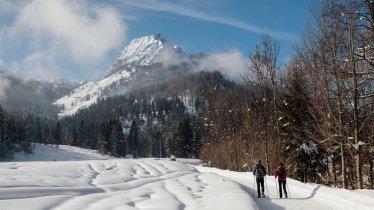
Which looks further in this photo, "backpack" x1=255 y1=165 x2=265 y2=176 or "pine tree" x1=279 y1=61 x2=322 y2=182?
"pine tree" x1=279 y1=61 x2=322 y2=182

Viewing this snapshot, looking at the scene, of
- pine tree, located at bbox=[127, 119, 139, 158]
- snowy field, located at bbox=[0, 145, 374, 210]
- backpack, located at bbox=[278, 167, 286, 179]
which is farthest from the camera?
pine tree, located at bbox=[127, 119, 139, 158]

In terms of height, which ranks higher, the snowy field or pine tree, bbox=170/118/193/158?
pine tree, bbox=170/118/193/158

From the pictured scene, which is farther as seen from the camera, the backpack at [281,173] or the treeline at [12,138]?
the treeline at [12,138]

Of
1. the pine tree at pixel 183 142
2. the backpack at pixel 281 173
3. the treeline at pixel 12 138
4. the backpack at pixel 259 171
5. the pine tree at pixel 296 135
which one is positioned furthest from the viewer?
the pine tree at pixel 183 142

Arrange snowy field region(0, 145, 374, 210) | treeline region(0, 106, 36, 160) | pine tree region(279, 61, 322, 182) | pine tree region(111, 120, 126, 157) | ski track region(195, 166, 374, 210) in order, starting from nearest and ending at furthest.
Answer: snowy field region(0, 145, 374, 210), ski track region(195, 166, 374, 210), pine tree region(279, 61, 322, 182), treeline region(0, 106, 36, 160), pine tree region(111, 120, 126, 157)

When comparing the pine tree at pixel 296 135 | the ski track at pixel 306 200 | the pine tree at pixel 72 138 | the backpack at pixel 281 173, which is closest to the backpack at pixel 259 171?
the backpack at pixel 281 173

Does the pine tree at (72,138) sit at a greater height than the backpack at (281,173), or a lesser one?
greater

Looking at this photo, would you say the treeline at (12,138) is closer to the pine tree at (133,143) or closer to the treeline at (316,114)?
the pine tree at (133,143)

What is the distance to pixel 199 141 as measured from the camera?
109 meters

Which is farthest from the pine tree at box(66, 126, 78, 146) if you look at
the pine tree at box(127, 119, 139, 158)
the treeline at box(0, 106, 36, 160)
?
the treeline at box(0, 106, 36, 160)

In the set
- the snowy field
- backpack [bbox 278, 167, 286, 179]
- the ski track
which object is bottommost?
the ski track

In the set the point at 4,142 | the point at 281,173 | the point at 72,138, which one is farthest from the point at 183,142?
the point at 281,173

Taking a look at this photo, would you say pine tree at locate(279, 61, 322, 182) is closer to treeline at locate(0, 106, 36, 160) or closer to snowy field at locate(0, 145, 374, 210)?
snowy field at locate(0, 145, 374, 210)

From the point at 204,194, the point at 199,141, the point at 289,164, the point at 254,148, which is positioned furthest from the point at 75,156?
the point at 204,194
